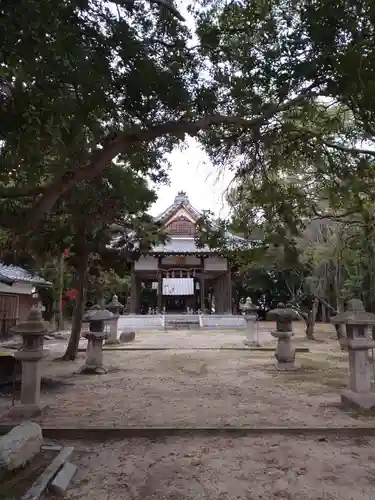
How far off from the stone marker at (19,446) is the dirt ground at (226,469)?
1.84 feet

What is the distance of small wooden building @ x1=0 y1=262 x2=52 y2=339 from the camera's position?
21355 millimetres

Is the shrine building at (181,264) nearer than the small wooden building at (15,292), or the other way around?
the small wooden building at (15,292)

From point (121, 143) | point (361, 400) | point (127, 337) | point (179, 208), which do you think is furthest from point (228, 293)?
point (121, 143)

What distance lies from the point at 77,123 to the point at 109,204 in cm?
476

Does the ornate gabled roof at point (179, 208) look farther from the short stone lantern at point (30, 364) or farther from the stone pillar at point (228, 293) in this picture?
the short stone lantern at point (30, 364)

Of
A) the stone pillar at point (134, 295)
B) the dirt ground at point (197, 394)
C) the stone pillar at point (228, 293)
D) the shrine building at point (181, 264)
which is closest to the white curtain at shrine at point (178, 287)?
the shrine building at point (181, 264)

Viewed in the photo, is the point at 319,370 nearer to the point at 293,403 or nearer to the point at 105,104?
the point at 293,403

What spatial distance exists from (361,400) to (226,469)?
340 cm

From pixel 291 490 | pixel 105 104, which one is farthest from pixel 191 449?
pixel 105 104

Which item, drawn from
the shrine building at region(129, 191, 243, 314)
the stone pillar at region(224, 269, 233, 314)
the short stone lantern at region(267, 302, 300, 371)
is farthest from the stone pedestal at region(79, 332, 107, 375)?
the stone pillar at region(224, 269, 233, 314)

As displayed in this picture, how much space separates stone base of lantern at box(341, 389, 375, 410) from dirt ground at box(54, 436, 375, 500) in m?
1.39

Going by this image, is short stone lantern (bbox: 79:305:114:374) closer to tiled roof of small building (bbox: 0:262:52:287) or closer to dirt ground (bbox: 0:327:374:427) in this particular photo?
dirt ground (bbox: 0:327:374:427)

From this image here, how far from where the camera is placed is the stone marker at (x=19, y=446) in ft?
13.2

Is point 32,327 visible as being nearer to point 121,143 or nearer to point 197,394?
point 121,143
